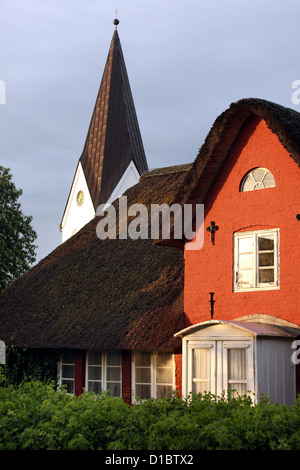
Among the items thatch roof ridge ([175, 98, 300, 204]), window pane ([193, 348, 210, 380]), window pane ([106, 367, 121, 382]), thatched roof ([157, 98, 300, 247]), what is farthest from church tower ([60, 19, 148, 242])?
window pane ([193, 348, 210, 380])

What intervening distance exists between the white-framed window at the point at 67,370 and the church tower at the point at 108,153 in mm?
17308

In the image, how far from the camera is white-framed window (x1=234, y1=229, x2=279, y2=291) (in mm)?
14836

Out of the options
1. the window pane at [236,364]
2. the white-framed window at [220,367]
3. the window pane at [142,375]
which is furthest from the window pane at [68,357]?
the window pane at [236,364]

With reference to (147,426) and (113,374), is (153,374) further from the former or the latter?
(147,426)

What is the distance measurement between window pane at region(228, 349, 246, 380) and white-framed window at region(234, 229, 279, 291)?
153cm

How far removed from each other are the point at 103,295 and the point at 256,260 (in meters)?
5.73

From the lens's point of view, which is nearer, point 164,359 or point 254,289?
point 254,289

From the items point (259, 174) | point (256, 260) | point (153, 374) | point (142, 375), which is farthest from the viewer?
point (142, 375)

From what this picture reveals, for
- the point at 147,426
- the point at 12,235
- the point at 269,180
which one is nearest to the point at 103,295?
the point at 269,180

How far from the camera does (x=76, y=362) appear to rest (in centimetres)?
1944

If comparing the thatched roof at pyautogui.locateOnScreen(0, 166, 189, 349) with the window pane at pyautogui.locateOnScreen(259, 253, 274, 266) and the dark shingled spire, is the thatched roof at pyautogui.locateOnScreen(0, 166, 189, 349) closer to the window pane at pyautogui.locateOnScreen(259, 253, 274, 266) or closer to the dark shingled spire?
the window pane at pyautogui.locateOnScreen(259, 253, 274, 266)

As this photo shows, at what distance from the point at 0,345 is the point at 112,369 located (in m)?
3.56

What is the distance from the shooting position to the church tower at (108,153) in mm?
37531

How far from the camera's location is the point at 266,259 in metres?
15.0
